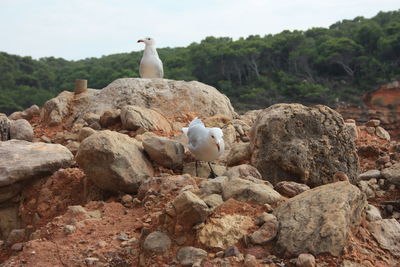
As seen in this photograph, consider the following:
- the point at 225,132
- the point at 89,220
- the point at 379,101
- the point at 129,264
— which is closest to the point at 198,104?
the point at 225,132

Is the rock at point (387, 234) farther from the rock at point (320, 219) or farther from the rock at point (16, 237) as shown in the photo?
the rock at point (16, 237)

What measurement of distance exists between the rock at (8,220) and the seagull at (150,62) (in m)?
5.07

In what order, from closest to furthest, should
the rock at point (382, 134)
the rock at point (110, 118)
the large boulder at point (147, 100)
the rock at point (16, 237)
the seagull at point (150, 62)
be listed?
the rock at point (16, 237) < the rock at point (110, 118) < the rock at point (382, 134) < the large boulder at point (147, 100) < the seagull at point (150, 62)

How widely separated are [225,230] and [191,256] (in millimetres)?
407

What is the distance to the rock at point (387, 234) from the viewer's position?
4184mm

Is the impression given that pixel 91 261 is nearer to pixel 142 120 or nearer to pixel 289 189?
pixel 289 189

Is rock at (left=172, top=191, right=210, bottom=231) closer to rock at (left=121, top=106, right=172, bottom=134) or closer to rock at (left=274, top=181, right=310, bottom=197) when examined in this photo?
rock at (left=274, top=181, right=310, bottom=197)

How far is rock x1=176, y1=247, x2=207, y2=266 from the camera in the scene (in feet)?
12.3

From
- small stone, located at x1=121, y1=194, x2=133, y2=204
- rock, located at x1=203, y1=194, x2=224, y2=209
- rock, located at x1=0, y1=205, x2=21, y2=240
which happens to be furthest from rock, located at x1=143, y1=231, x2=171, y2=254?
rock, located at x1=0, y1=205, x2=21, y2=240

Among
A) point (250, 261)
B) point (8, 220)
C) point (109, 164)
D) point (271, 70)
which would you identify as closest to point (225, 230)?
point (250, 261)

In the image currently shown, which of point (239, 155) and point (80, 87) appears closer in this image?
point (239, 155)

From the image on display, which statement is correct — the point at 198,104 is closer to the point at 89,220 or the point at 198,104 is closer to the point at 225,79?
the point at 89,220

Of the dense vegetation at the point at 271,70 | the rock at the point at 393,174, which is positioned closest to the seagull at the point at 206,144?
the rock at the point at 393,174

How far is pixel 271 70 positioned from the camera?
4278 centimetres
